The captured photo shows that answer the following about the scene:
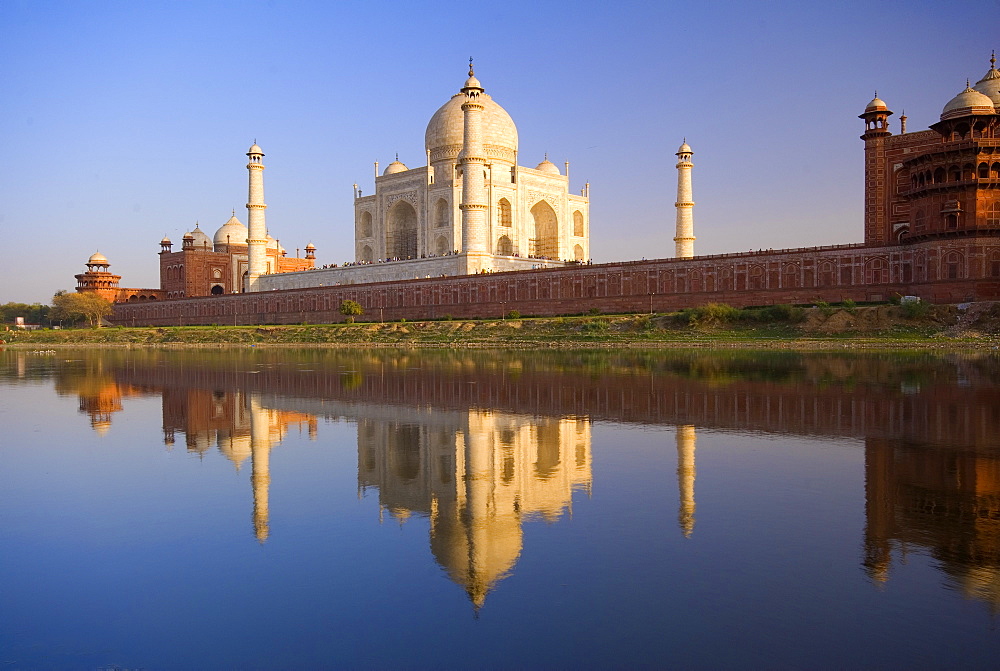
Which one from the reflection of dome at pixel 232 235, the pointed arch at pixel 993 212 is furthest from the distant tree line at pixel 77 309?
the pointed arch at pixel 993 212

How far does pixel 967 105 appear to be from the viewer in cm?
3061

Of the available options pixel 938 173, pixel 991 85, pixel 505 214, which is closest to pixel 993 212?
pixel 938 173

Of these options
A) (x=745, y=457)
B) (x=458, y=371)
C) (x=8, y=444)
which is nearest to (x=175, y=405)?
(x=8, y=444)

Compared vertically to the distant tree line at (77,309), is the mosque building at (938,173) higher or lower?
higher

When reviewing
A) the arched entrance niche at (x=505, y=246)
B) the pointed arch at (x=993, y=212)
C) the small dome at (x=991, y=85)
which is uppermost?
the small dome at (x=991, y=85)

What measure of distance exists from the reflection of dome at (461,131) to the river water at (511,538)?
138ft

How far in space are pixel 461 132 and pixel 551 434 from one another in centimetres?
4531

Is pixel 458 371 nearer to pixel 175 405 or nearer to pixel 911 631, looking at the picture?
pixel 175 405

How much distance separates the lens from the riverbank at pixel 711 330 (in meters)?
26.5

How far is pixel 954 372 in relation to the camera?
56.3 feet

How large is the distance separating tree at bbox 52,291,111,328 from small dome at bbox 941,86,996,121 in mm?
62672

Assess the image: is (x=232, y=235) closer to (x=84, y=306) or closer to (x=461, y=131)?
(x=84, y=306)

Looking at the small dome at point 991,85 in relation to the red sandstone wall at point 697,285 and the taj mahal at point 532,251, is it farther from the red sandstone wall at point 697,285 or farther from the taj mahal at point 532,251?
the red sandstone wall at point 697,285

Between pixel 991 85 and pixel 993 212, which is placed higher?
pixel 991 85
